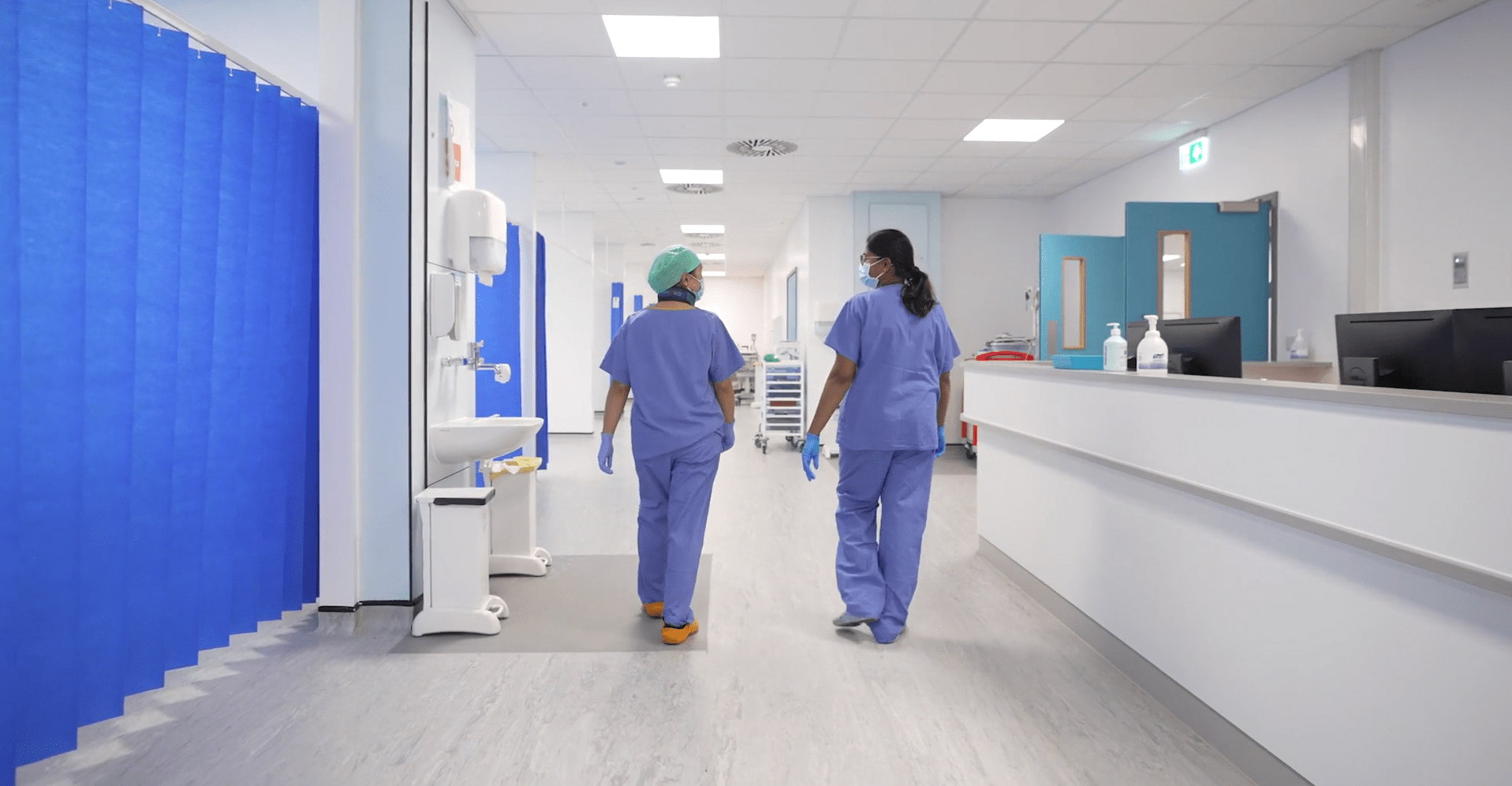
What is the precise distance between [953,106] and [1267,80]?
1.81 m

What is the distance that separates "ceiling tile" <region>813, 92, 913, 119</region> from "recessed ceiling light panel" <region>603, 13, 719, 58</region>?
101 cm

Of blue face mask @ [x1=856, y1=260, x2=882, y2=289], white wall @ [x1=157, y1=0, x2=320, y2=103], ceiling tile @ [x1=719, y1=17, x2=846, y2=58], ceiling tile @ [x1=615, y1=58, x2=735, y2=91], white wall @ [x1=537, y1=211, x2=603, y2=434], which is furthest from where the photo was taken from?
white wall @ [x1=537, y1=211, x2=603, y2=434]

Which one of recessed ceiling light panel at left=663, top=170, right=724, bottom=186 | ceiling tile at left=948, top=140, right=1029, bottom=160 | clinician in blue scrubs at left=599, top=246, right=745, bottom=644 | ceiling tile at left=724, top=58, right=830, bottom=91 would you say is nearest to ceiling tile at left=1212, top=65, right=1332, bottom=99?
ceiling tile at left=948, top=140, right=1029, bottom=160

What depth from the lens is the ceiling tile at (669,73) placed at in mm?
4375

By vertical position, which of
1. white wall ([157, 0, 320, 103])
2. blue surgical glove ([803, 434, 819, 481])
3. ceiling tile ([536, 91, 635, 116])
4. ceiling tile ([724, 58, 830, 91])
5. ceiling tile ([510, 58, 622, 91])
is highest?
ceiling tile ([536, 91, 635, 116])

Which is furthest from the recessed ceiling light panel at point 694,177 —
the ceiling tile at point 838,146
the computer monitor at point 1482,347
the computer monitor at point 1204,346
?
the computer monitor at point 1482,347

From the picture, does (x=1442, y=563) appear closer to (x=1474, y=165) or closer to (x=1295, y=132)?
(x=1474, y=165)

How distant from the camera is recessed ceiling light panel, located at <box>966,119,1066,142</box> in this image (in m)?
5.57

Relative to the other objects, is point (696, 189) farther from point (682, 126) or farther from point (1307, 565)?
point (1307, 565)

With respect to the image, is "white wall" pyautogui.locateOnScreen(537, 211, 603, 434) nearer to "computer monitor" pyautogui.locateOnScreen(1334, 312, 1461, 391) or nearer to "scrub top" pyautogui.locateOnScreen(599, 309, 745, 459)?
"scrub top" pyautogui.locateOnScreen(599, 309, 745, 459)

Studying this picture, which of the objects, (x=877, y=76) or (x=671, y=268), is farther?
(x=877, y=76)

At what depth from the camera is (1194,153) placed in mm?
5836

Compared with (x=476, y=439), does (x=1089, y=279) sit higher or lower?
higher

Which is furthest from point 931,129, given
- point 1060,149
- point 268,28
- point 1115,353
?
point 268,28
